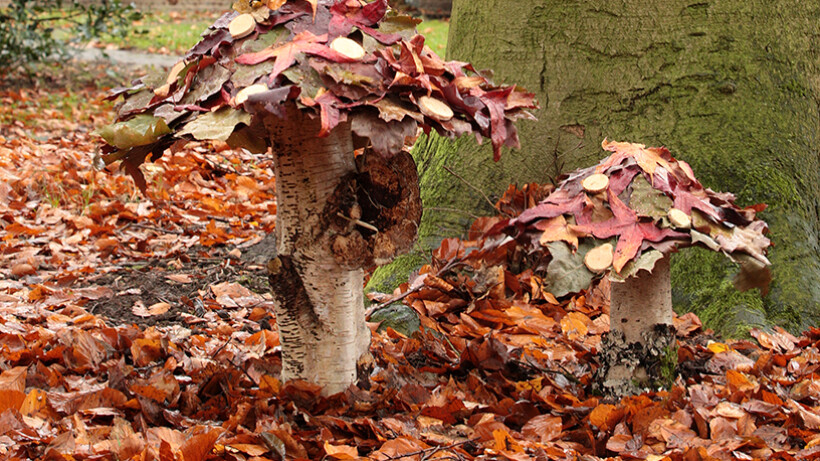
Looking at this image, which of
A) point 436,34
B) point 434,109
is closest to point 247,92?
point 434,109

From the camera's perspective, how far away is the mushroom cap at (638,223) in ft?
6.63

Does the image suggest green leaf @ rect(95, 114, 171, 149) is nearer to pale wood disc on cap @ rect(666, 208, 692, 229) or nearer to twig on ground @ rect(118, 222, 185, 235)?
pale wood disc on cap @ rect(666, 208, 692, 229)

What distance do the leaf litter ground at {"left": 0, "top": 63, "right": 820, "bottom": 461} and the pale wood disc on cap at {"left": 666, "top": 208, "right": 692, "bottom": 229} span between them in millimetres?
542

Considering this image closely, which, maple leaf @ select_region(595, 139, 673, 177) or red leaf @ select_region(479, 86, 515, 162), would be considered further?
maple leaf @ select_region(595, 139, 673, 177)

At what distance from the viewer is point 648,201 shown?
2092 millimetres

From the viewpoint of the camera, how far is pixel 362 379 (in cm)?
235

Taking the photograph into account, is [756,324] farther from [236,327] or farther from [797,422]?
[236,327]

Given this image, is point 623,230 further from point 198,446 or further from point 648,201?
point 198,446

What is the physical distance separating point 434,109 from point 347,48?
9.8 inches

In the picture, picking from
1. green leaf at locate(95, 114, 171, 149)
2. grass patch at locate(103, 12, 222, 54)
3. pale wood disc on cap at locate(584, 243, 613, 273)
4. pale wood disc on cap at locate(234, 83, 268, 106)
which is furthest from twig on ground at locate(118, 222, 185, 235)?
grass patch at locate(103, 12, 222, 54)

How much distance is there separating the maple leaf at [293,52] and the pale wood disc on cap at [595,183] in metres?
0.75

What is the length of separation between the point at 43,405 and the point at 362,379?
90cm

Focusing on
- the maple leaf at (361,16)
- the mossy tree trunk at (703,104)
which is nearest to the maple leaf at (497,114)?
the maple leaf at (361,16)

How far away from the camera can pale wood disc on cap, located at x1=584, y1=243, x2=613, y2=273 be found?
204 centimetres
